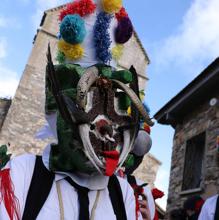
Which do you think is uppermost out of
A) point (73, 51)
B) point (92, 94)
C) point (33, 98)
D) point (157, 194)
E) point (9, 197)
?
point (33, 98)

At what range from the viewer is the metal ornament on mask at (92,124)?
4.80 ft

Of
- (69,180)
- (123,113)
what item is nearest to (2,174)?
(69,180)

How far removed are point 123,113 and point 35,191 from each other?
581mm

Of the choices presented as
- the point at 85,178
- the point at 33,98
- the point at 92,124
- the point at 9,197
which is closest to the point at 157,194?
the point at 85,178

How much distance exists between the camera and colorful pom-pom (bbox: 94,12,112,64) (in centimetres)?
187

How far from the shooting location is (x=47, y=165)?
151 centimetres

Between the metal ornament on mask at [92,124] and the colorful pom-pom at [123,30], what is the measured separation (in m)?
0.38

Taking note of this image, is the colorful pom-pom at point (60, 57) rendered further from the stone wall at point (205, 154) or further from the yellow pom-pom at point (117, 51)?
the stone wall at point (205, 154)

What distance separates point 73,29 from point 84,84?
17.1 inches

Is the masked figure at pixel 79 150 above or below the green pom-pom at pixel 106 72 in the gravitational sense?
below

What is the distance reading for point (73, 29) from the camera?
1817mm

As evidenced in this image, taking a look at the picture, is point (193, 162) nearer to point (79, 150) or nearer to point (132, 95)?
point (132, 95)

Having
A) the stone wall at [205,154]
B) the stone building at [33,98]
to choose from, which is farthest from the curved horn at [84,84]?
the stone building at [33,98]

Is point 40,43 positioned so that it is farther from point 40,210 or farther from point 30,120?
point 40,210
